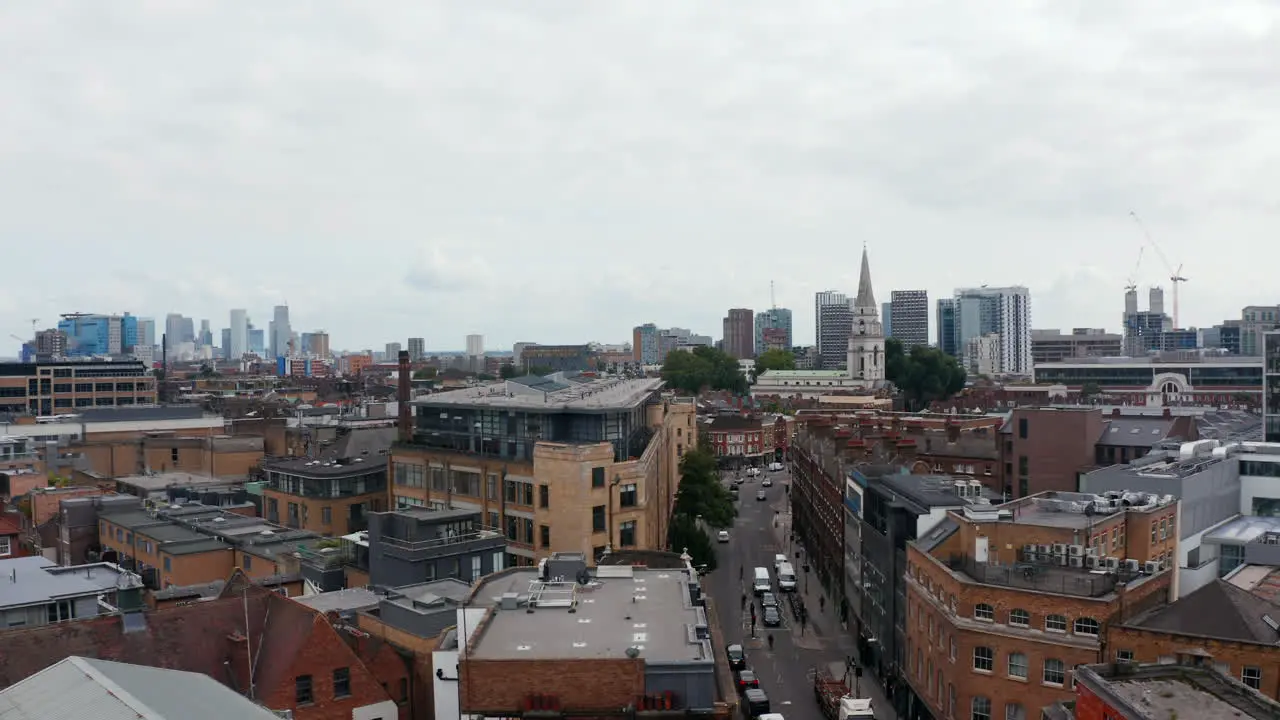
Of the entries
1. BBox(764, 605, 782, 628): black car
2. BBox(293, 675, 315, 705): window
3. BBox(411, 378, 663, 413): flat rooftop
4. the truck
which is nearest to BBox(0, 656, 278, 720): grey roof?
BBox(293, 675, 315, 705): window

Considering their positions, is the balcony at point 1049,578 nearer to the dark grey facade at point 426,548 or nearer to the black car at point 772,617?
the dark grey facade at point 426,548

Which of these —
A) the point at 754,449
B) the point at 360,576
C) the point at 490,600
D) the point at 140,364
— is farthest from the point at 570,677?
the point at 140,364

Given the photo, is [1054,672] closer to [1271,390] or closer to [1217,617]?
[1217,617]

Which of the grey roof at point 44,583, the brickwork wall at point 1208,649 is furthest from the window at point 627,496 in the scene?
the brickwork wall at point 1208,649

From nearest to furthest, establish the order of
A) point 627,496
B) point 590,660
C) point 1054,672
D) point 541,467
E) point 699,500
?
point 590,660
point 1054,672
point 541,467
point 627,496
point 699,500

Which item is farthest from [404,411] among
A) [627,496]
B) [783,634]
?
[783,634]

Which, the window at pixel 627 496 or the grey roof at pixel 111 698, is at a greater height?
the grey roof at pixel 111 698

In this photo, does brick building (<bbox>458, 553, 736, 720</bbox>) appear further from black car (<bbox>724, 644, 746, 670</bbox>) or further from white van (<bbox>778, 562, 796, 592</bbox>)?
white van (<bbox>778, 562, 796, 592</bbox>)
